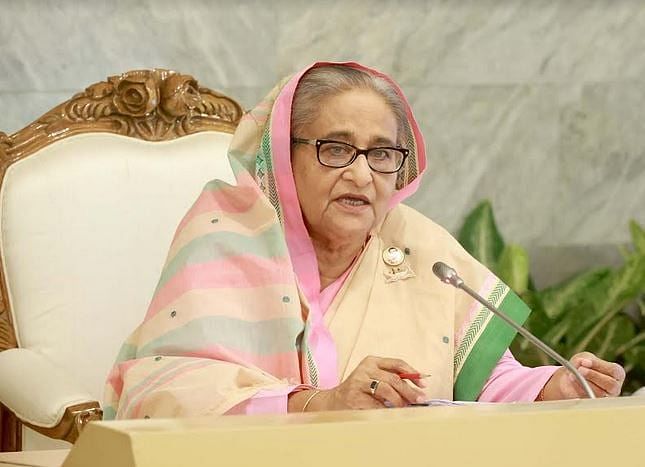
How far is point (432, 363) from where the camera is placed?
263cm

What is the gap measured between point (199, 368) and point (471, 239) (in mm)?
1938

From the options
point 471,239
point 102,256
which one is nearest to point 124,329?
point 102,256

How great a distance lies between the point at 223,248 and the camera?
2.63m

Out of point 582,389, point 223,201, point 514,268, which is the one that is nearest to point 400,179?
point 223,201

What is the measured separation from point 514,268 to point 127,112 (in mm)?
1399

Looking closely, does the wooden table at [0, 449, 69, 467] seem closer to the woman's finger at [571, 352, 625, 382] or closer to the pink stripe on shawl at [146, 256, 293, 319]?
the pink stripe on shawl at [146, 256, 293, 319]

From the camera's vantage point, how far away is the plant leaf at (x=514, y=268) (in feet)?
13.4

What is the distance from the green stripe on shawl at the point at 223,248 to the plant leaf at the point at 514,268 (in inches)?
63.7

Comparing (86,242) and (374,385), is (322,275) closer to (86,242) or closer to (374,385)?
(374,385)

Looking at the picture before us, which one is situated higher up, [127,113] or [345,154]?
[127,113]

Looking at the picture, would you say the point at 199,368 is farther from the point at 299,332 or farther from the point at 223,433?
the point at 223,433

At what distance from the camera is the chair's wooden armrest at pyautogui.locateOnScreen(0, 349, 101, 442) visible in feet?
9.32

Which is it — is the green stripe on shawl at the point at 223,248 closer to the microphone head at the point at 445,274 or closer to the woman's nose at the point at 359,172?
the woman's nose at the point at 359,172

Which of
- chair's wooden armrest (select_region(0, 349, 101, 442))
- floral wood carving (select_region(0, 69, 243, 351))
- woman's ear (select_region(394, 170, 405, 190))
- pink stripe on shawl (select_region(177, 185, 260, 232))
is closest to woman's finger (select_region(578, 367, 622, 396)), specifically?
woman's ear (select_region(394, 170, 405, 190))
